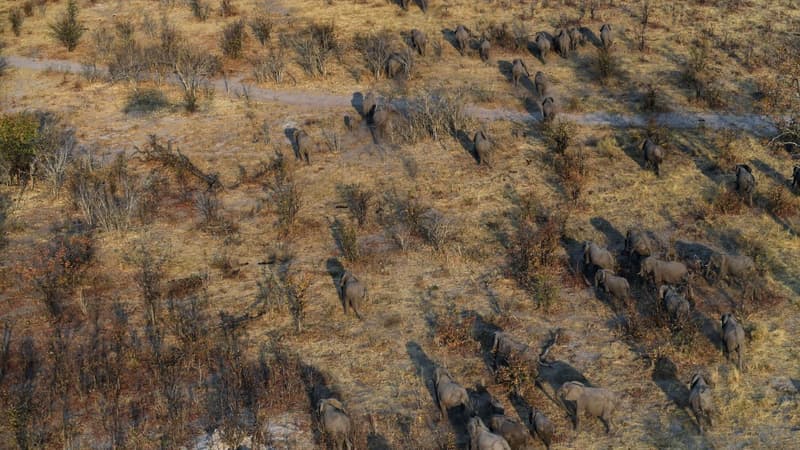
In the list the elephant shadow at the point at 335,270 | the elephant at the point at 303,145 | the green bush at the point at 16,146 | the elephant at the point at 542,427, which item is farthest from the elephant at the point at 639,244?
the green bush at the point at 16,146

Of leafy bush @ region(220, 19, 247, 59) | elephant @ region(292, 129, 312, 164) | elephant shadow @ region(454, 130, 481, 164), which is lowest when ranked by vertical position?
elephant shadow @ region(454, 130, 481, 164)

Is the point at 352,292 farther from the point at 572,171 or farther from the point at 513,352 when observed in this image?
the point at 572,171

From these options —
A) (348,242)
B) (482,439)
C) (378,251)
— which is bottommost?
(378,251)

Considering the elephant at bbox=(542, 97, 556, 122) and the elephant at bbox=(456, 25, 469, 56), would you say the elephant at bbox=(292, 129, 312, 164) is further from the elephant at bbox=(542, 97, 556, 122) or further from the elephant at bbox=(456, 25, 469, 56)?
the elephant at bbox=(456, 25, 469, 56)

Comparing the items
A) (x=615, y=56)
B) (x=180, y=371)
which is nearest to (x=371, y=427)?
(x=180, y=371)

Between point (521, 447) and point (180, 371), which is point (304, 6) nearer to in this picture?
point (180, 371)

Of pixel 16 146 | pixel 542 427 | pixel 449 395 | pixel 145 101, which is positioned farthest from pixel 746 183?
pixel 16 146

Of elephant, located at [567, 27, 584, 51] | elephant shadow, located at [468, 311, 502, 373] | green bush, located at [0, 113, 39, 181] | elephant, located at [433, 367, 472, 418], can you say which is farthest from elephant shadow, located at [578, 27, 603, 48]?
green bush, located at [0, 113, 39, 181]
